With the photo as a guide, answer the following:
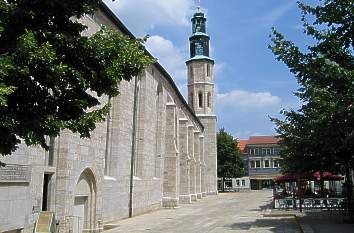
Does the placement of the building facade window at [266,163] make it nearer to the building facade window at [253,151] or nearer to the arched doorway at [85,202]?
the building facade window at [253,151]

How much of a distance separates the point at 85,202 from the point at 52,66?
12.3 meters

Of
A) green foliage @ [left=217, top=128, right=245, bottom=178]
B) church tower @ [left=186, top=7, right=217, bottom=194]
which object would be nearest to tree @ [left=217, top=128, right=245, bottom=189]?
green foliage @ [left=217, top=128, right=245, bottom=178]

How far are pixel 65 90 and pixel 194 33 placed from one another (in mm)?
60064

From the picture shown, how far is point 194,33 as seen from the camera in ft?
213

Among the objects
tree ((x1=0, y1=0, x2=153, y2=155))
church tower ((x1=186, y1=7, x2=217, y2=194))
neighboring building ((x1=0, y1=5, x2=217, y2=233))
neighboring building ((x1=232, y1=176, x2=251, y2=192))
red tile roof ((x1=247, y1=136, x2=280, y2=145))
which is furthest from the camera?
red tile roof ((x1=247, y1=136, x2=280, y2=145))

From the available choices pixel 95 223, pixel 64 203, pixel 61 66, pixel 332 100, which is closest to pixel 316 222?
pixel 332 100

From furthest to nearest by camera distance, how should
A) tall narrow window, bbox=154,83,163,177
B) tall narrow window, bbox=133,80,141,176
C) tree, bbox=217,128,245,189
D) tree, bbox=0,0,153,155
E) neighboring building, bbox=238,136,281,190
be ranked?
neighboring building, bbox=238,136,281,190 < tree, bbox=217,128,245,189 < tall narrow window, bbox=154,83,163,177 < tall narrow window, bbox=133,80,141,176 < tree, bbox=0,0,153,155

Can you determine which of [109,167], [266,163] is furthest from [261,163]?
[109,167]

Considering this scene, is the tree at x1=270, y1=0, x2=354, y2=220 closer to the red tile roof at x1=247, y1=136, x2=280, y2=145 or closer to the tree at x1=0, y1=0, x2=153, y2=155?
the tree at x1=0, y1=0, x2=153, y2=155

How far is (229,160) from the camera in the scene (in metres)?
73.2

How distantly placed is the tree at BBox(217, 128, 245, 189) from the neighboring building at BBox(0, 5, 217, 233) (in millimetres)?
28732

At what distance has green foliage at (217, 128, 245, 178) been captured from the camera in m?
72.6

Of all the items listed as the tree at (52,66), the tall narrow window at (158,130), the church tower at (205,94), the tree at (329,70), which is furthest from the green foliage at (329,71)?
the church tower at (205,94)

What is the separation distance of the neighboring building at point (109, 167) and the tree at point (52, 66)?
Answer: 17.9ft
